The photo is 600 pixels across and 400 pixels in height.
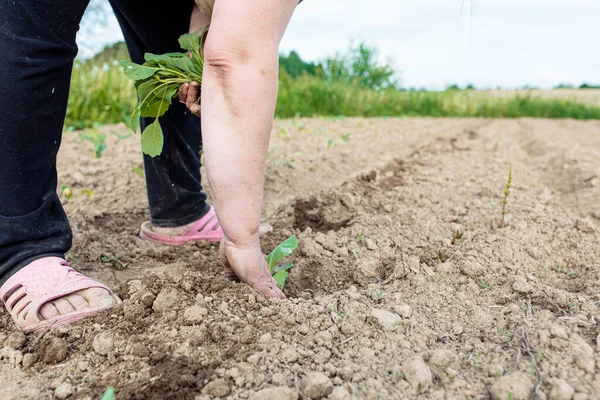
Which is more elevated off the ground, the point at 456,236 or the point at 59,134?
the point at 59,134

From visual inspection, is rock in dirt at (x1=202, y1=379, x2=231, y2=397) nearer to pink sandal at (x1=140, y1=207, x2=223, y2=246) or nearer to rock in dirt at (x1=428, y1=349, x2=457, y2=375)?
rock in dirt at (x1=428, y1=349, x2=457, y2=375)

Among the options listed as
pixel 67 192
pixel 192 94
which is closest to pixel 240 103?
pixel 192 94

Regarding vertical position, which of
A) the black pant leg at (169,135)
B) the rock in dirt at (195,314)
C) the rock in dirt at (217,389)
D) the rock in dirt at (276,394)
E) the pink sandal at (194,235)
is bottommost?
the pink sandal at (194,235)

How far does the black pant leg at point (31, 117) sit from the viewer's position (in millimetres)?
1478

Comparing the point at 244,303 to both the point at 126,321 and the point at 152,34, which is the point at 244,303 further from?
the point at 152,34

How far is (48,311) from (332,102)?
10.1 m

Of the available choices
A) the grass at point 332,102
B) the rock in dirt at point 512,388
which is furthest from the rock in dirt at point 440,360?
the grass at point 332,102

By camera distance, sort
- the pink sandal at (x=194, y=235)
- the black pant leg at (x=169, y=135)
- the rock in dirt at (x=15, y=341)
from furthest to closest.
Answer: the pink sandal at (x=194, y=235) < the black pant leg at (x=169, y=135) < the rock in dirt at (x=15, y=341)

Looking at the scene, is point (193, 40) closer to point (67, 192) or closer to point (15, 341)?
point (15, 341)

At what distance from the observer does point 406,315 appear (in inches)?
57.8

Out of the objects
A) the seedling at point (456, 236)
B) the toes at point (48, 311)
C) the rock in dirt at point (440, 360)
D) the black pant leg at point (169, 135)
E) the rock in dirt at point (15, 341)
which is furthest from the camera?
the seedling at point (456, 236)

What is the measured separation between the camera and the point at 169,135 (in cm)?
228

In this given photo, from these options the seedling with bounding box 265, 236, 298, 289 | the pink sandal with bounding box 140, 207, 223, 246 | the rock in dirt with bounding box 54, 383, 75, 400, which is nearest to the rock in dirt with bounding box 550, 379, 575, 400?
the seedling with bounding box 265, 236, 298, 289

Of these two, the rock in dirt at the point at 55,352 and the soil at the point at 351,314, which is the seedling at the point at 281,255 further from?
the rock in dirt at the point at 55,352
